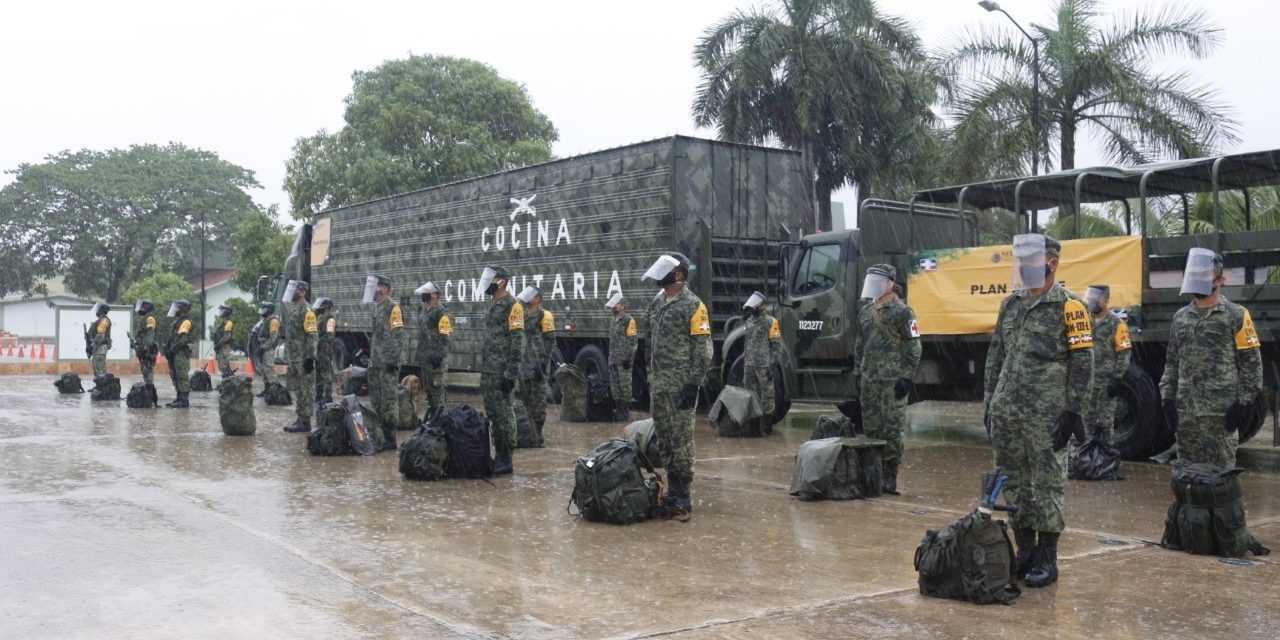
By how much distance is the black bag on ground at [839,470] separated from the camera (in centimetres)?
878

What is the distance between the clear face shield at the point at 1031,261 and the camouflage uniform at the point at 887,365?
2.86 metres

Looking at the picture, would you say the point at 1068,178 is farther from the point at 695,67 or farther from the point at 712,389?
the point at 695,67

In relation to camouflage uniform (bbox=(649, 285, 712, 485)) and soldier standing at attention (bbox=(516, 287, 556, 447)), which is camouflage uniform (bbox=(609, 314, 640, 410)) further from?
camouflage uniform (bbox=(649, 285, 712, 485))

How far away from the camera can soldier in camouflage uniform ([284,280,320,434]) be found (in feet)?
44.4

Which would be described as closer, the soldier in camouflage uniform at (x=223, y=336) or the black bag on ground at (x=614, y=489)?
the black bag on ground at (x=614, y=489)

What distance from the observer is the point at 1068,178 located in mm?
12117

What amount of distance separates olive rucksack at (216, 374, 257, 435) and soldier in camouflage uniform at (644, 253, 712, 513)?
22.2 feet

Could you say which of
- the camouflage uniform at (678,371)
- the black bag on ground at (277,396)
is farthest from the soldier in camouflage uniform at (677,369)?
the black bag on ground at (277,396)

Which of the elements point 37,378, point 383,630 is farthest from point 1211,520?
point 37,378

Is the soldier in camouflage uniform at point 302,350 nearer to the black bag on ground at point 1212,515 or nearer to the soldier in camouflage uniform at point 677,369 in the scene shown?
the soldier in camouflage uniform at point 677,369

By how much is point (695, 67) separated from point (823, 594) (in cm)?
2495

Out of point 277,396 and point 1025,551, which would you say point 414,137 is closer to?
point 277,396

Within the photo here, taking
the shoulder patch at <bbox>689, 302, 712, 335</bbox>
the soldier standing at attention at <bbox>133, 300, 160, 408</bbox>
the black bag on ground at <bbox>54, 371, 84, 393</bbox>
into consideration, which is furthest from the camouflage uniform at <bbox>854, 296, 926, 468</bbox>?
the black bag on ground at <bbox>54, 371, 84, 393</bbox>

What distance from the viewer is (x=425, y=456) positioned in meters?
9.56
